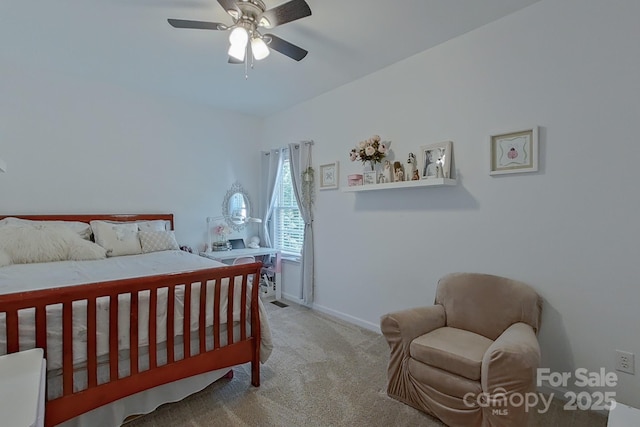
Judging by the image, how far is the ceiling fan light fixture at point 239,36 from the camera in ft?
6.07

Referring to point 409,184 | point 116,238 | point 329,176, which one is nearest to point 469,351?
point 409,184

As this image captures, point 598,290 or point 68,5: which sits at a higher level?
point 68,5

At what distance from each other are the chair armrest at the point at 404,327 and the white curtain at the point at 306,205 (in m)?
1.86

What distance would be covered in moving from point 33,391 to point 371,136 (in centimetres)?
291

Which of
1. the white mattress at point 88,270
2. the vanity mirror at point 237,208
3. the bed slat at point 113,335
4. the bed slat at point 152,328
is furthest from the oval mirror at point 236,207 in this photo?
the bed slat at point 113,335

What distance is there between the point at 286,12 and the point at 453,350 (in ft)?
7.06

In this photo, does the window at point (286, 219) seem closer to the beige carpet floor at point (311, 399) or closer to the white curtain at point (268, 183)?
the white curtain at point (268, 183)

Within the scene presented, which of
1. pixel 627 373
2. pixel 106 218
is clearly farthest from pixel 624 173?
pixel 106 218

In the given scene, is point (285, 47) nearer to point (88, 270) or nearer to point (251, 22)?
point (251, 22)

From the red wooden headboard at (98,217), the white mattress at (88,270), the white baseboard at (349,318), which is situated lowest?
the white baseboard at (349,318)

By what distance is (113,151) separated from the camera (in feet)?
11.7

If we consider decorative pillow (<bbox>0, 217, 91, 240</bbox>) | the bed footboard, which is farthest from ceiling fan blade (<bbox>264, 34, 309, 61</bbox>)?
decorative pillow (<bbox>0, 217, 91, 240</bbox>)

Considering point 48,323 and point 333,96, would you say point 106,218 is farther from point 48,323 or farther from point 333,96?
point 333,96

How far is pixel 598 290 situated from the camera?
1910 mm
